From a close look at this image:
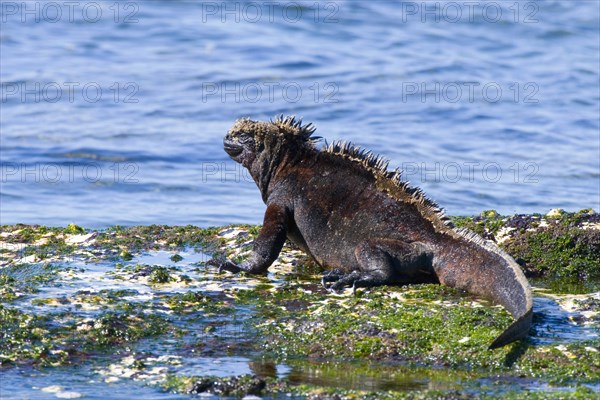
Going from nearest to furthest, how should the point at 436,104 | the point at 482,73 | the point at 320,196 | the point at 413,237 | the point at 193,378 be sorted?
1. the point at 193,378
2. the point at 413,237
3. the point at 320,196
4. the point at 436,104
5. the point at 482,73

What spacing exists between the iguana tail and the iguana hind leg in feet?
0.42

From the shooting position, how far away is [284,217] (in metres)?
7.59

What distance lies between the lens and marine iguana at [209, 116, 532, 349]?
263 inches

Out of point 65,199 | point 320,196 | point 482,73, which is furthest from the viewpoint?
point 482,73

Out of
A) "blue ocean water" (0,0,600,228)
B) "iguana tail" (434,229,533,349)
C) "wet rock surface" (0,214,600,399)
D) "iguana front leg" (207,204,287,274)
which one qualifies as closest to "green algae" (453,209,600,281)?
"wet rock surface" (0,214,600,399)

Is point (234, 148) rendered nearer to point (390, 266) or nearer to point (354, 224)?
point (354, 224)

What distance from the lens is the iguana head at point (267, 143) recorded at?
7.86m

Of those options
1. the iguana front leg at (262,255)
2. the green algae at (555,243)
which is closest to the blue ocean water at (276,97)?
the iguana front leg at (262,255)

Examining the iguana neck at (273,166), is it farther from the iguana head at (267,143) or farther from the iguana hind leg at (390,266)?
the iguana hind leg at (390,266)

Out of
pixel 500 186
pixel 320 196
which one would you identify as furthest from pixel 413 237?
pixel 500 186

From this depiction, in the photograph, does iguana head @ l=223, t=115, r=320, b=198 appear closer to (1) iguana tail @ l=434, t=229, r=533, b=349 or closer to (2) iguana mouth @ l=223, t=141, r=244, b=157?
(2) iguana mouth @ l=223, t=141, r=244, b=157

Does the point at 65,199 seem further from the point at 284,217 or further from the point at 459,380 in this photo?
the point at 459,380

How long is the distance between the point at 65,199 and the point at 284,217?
6.35 meters

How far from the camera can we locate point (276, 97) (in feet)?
59.2
